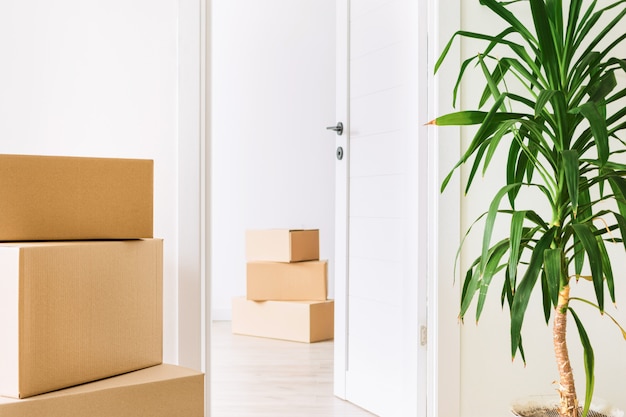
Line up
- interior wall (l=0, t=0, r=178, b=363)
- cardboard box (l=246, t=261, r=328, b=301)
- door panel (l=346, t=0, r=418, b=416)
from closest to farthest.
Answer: interior wall (l=0, t=0, r=178, b=363) → door panel (l=346, t=0, r=418, b=416) → cardboard box (l=246, t=261, r=328, b=301)

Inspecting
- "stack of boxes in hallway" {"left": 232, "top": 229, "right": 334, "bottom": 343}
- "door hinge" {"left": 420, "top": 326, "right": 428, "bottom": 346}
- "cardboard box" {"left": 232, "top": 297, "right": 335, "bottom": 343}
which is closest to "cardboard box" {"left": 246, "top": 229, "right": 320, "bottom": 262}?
"stack of boxes in hallway" {"left": 232, "top": 229, "right": 334, "bottom": 343}

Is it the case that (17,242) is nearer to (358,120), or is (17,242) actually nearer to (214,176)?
(358,120)

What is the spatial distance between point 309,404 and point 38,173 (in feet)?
5.03

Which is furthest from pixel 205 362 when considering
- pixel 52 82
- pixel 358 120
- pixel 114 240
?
pixel 358 120

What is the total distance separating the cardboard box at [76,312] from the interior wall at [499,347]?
114 centimetres

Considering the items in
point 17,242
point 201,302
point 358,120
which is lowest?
point 201,302

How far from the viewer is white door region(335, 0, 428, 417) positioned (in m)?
2.35

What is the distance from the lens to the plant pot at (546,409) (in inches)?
71.7

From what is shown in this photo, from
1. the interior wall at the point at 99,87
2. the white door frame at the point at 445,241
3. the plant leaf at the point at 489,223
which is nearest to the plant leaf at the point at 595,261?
the plant leaf at the point at 489,223

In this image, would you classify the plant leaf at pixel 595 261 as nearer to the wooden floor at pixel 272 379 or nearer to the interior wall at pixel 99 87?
the interior wall at pixel 99 87

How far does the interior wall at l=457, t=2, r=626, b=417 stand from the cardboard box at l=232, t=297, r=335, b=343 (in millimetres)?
1625

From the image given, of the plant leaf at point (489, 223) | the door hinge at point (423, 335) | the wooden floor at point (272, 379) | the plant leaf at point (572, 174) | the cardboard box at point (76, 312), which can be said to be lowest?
the wooden floor at point (272, 379)

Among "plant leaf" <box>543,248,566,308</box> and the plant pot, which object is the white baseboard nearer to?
the plant pot

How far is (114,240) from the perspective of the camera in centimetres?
164
